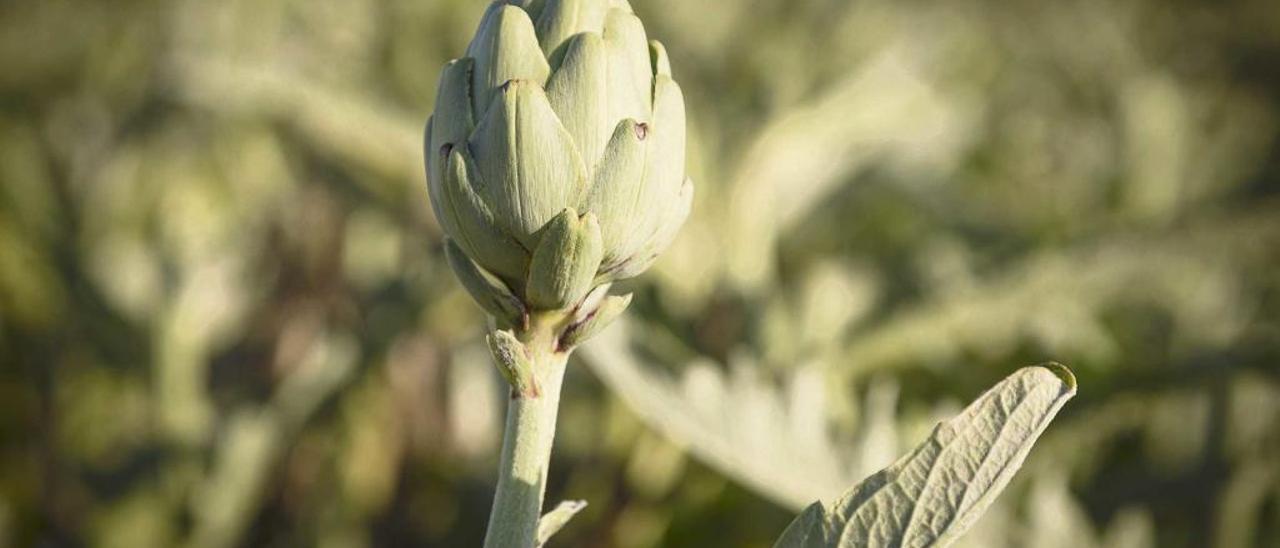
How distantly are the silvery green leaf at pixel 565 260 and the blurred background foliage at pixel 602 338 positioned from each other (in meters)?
0.14

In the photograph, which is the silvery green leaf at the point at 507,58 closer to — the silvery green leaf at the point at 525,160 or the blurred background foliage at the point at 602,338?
the silvery green leaf at the point at 525,160

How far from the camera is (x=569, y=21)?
0.23 metres

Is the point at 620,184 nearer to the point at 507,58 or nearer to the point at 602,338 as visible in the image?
→ the point at 507,58

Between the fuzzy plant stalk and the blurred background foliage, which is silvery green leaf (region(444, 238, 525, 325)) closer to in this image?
the fuzzy plant stalk

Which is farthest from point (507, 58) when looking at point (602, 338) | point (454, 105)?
point (602, 338)

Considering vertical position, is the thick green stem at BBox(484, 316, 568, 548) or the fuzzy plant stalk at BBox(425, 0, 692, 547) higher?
the fuzzy plant stalk at BBox(425, 0, 692, 547)

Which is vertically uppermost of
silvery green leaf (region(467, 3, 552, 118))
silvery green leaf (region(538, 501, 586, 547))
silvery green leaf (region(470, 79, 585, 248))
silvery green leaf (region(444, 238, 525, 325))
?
silvery green leaf (region(467, 3, 552, 118))

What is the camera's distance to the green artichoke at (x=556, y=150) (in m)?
0.22

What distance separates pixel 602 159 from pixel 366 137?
0.47m

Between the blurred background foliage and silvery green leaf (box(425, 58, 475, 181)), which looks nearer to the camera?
silvery green leaf (box(425, 58, 475, 181))

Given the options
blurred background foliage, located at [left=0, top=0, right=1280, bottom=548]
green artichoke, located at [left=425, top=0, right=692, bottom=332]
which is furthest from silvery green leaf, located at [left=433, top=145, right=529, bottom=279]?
blurred background foliage, located at [left=0, top=0, right=1280, bottom=548]

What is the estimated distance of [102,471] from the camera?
608mm

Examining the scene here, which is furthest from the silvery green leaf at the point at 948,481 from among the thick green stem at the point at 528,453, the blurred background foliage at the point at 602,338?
the blurred background foliage at the point at 602,338

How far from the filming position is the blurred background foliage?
1.87ft
